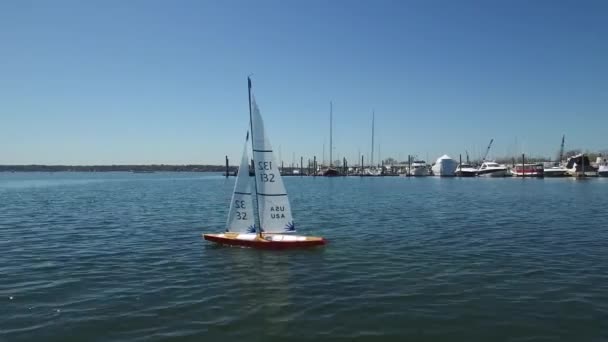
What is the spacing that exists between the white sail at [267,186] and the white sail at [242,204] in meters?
0.57

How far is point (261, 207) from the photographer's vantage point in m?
24.7

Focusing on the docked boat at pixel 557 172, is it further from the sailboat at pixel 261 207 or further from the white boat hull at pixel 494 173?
the sailboat at pixel 261 207

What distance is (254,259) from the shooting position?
2192cm

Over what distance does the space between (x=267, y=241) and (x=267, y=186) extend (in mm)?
3025

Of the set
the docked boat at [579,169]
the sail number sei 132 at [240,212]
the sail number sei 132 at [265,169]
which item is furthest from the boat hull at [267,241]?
the docked boat at [579,169]

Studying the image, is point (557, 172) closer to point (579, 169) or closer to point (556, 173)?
point (556, 173)

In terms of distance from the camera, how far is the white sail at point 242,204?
2444 cm

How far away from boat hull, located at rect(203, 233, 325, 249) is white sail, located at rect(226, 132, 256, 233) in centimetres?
51

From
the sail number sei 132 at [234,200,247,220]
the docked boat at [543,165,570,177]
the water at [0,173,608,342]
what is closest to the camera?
the water at [0,173,608,342]

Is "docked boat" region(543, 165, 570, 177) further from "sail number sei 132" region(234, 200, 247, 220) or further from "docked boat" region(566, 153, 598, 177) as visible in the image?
"sail number sei 132" region(234, 200, 247, 220)

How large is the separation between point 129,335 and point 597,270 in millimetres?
18964

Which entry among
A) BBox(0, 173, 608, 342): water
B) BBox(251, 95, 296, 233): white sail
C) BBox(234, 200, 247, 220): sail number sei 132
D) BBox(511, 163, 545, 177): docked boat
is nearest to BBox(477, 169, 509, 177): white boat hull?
BBox(511, 163, 545, 177): docked boat

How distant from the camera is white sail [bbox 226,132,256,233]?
2444 cm

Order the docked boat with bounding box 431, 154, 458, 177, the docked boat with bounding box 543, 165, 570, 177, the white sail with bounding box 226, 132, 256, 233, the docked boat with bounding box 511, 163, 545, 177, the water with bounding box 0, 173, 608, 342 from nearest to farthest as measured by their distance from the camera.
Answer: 1. the water with bounding box 0, 173, 608, 342
2. the white sail with bounding box 226, 132, 256, 233
3. the docked boat with bounding box 543, 165, 570, 177
4. the docked boat with bounding box 511, 163, 545, 177
5. the docked boat with bounding box 431, 154, 458, 177
